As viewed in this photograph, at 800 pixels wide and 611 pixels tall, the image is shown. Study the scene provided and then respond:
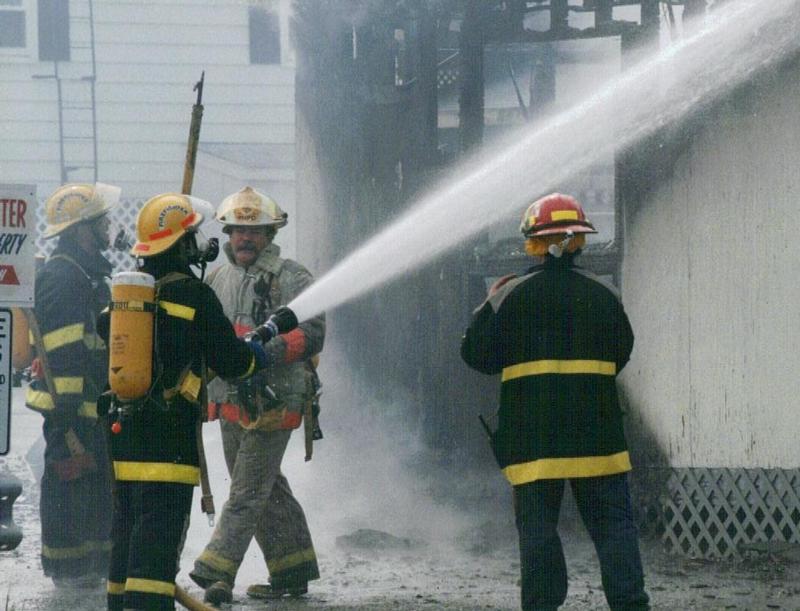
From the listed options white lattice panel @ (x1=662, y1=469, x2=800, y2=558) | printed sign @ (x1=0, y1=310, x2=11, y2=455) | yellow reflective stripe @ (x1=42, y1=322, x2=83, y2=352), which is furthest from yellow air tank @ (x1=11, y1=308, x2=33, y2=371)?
white lattice panel @ (x1=662, y1=469, x2=800, y2=558)

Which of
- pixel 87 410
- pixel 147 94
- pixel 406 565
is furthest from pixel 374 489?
pixel 147 94

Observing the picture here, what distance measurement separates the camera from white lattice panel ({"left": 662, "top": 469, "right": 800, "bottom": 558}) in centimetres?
775

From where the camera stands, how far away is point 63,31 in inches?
826

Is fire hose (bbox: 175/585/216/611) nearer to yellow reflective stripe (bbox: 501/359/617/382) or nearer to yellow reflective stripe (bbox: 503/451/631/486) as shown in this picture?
yellow reflective stripe (bbox: 503/451/631/486)

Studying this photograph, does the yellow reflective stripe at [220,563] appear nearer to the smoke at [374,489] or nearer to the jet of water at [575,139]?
the smoke at [374,489]

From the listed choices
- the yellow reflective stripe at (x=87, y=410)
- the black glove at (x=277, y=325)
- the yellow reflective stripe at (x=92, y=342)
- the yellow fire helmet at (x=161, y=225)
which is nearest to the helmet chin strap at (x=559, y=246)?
the black glove at (x=277, y=325)

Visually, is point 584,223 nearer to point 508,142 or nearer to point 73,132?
point 508,142

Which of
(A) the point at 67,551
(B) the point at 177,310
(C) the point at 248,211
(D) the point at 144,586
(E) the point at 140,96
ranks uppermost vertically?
(E) the point at 140,96

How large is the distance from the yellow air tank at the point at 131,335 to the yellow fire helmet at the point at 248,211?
5.50 feet

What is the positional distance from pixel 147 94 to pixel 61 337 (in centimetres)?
1380

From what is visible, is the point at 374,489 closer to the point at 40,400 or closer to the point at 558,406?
the point at 40,400

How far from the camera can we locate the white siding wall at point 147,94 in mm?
20781

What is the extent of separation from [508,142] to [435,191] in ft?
1.83

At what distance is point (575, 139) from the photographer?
352 inches
